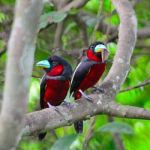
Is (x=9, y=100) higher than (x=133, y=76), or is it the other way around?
(x=9, y=100)

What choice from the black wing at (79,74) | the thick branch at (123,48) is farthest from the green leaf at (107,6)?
the thick branch at (123,48)

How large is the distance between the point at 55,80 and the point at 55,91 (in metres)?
0.11

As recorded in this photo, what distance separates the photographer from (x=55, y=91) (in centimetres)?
324

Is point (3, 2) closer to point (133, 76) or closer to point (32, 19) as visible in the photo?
point (133, 76)

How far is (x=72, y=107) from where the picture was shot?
241 cm

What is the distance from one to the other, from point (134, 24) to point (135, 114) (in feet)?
2.51

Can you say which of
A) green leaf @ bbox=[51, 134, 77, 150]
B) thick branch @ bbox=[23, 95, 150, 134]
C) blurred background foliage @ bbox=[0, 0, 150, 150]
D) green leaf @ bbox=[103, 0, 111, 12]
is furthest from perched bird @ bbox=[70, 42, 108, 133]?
green leaf @ bbox=[103, 0, 111, 12]

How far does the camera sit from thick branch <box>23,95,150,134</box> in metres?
2.14

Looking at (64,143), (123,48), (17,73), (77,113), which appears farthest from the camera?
(123,48)

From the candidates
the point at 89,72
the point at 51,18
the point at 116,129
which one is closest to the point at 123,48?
the point at 116,129

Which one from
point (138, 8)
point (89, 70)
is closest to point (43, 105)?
point (89, 70)

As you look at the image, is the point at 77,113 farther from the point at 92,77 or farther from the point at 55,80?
the point at 92,77

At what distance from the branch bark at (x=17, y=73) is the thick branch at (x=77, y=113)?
720 millimetres

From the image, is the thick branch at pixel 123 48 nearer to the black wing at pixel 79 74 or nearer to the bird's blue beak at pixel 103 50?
the bird's blue beak at pixel 103 50
